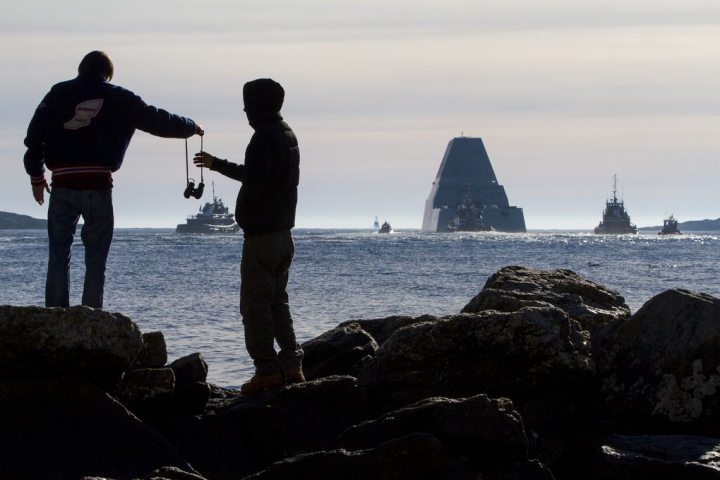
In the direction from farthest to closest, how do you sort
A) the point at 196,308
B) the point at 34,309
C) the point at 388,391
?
the point at 196,308 → the point at 388,391 → the point at 34,309

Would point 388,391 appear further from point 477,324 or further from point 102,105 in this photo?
point 102,105

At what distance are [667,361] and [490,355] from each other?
3.52 feet

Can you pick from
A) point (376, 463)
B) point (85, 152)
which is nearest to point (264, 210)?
point (85, 152)

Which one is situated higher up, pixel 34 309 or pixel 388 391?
pixel 34 309

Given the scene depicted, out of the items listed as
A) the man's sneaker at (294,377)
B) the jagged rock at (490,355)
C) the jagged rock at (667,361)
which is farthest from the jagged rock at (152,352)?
the jagged rock at (667,361)

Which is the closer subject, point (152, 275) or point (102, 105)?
point (102, 105)

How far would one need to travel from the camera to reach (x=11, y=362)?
531cm

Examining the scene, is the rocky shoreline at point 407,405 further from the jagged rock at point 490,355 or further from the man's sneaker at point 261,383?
the man's sneaker at point 261,383

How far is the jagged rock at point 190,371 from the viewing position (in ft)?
19.7

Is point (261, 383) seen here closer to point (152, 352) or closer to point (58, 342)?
point (152, 352)

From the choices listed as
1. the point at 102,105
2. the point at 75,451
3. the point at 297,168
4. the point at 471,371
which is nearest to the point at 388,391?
the point at 471,371

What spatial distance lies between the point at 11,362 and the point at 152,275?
28.5 metres

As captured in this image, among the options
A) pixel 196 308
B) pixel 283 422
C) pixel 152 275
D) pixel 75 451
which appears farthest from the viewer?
pixel 152 275

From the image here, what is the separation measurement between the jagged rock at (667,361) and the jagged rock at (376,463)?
2.02 meters
